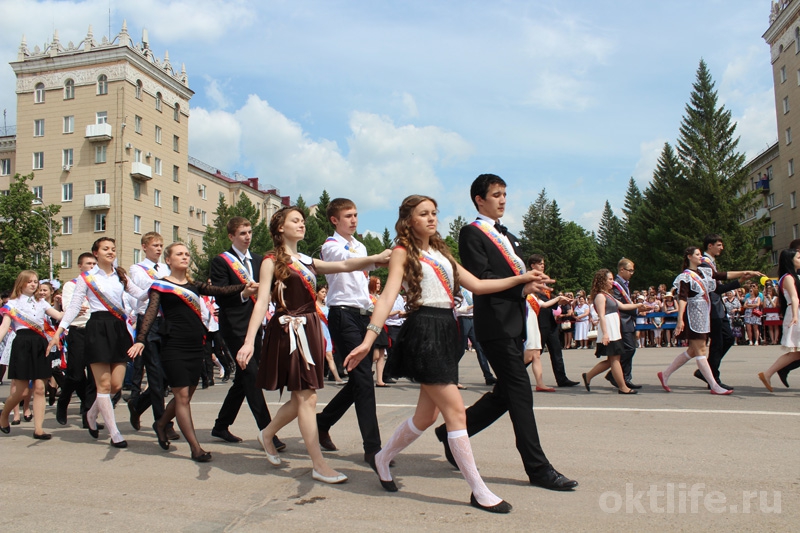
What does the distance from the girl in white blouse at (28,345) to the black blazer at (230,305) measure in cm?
276

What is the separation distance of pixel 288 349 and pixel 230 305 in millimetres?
1417

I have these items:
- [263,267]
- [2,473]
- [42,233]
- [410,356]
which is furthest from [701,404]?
[42,233]

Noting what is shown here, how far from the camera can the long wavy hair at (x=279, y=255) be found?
4910mm

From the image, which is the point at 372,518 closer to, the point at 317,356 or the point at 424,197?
the point at 317,356

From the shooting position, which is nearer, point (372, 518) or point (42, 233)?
point (372, 518)

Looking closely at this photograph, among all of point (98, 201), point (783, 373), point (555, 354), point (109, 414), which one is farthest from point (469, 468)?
point (98, 201)

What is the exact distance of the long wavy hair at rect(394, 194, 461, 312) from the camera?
14.0ft

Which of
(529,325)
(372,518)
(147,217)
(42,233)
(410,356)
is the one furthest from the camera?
(147,217)

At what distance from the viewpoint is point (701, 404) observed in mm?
8023

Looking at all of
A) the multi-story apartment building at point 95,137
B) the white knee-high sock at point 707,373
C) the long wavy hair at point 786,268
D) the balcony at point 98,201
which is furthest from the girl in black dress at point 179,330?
the balcony at point 98,201

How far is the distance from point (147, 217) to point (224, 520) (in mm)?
54746

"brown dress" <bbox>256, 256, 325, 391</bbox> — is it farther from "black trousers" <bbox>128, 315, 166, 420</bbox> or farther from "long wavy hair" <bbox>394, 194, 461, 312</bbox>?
"black trousers" <bbox>128, 315, 166, 420</bbox>

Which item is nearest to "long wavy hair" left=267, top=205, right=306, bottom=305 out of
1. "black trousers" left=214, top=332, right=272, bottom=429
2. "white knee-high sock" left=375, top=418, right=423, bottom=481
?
"black trousers" left=214, top=332, right=272, bottom=429

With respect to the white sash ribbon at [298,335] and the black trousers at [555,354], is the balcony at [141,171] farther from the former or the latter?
the white sash ribbon at [298,335]
